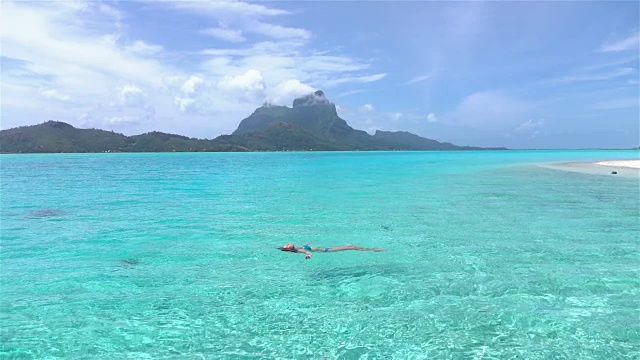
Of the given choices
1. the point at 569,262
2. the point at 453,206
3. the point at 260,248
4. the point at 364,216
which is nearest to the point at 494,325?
the point at 569,262

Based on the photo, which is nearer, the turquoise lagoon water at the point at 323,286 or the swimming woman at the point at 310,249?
the turquoise lagoon water at the point at 323,286

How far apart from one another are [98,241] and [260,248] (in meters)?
7.71

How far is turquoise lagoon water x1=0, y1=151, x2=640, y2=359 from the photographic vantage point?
29.8 ft

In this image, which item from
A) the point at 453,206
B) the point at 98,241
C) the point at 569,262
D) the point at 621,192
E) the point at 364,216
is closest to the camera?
the point at 569,262

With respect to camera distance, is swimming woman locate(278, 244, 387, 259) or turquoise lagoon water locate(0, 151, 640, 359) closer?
turquoise lagoon water locate(0, 151, 640, 359)

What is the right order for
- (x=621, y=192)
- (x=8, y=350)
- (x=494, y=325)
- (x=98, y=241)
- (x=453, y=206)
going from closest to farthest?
(x=8, y=350) < (x=494, y=325) < (x=98, y=241) < (x=453, y=206) < (x=621, y=192)

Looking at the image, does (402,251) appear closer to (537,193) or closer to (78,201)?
(537,193)

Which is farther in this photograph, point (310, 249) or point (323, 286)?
point (310, 249)

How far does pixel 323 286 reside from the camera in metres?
12.7

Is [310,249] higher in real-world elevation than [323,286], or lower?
higher

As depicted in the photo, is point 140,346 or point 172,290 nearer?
point 140,346

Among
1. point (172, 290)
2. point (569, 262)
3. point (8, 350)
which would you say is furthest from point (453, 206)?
point (8, 350)

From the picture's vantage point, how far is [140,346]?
29.7 feet

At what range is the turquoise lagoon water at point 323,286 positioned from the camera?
9086 millimetres
